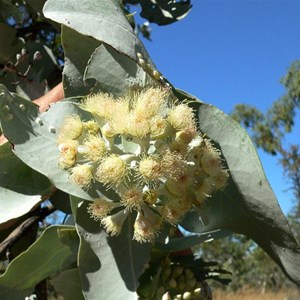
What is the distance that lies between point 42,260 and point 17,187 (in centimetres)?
15

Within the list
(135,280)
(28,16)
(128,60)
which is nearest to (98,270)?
(135,280)

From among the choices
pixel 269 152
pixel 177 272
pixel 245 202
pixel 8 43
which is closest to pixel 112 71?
pixel 245 202

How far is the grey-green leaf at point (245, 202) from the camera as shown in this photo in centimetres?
98

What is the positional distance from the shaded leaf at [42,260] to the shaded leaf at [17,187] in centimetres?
8

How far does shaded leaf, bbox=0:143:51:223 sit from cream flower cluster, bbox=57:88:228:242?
148 millimetres

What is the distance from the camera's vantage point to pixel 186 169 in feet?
2.96

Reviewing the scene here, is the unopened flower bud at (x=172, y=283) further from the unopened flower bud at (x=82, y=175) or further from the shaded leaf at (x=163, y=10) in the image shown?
the shaded leaf at (x=163, y=10)

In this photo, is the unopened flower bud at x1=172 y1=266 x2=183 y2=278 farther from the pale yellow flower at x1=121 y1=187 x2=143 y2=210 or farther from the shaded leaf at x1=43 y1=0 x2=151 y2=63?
the shaded leaf at x1=43 y1=0 x2=151 y2=63

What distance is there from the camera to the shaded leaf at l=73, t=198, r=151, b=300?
1.00 m

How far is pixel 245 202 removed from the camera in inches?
39.8

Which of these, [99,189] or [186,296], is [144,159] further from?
[186,296]

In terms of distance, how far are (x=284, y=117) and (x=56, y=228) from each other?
18.4 meters

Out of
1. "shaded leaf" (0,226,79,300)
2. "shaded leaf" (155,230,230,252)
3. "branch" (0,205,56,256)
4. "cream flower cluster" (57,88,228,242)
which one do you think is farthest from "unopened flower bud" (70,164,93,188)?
"branch" (0,205,56,256)

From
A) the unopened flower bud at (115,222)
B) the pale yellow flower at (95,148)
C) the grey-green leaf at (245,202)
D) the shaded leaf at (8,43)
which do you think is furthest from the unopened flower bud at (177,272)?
the shaded leaf at (8,43)
